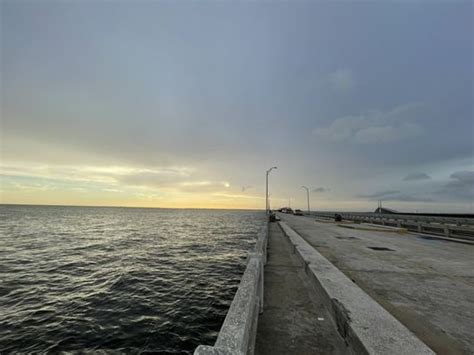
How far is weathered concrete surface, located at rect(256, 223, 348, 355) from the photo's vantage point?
3523mm

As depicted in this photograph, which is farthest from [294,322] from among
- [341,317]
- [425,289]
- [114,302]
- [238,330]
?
[114,302]

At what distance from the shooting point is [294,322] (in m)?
4.30

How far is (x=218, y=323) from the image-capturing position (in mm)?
7520

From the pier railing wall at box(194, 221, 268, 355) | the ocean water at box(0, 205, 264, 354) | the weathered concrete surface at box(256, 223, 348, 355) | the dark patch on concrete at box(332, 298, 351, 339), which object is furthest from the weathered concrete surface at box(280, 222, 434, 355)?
the ocean water at box(0, 205, 264, 354)

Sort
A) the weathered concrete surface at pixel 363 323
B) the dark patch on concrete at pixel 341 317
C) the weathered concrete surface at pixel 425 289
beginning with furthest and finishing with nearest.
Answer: the weathered concrete surface at pixel 425 289, the dark patch on concrete at pixel 341 317, the weathered concrete surface at pixel 363 323

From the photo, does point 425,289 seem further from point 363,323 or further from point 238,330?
point 238,330

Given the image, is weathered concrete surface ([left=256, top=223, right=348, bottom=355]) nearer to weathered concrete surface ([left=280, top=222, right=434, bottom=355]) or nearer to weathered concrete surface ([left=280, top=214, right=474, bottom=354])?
weathered concrete surface ([left=280, top=222, right=434, bottom=355])

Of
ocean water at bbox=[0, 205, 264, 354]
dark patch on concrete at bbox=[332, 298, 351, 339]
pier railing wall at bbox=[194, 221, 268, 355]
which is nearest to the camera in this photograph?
pier railing wall at bbox=[194, 221, 268, 355]

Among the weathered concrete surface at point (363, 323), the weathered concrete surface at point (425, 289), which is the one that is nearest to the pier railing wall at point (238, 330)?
the weathered concrete surface at point (363, 323)

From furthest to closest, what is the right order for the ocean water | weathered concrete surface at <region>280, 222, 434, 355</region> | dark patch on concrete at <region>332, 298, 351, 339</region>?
the ocean water, dark patch on concrete at <region>332, 298, 351, 339</region>, weathered concrete surface at <region>280, 222, 434, 355</region>

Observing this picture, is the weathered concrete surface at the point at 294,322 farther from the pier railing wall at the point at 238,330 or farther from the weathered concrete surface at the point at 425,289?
the weathered concrete surface at the point at 425,289

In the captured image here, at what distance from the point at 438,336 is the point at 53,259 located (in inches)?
818

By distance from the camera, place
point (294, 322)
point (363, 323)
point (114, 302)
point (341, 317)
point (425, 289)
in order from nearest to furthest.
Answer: point (363, 323)
point (341, 317)
point (294, 322)
point (425, 289)
point (114, 302)

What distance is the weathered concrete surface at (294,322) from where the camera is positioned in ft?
11.6
